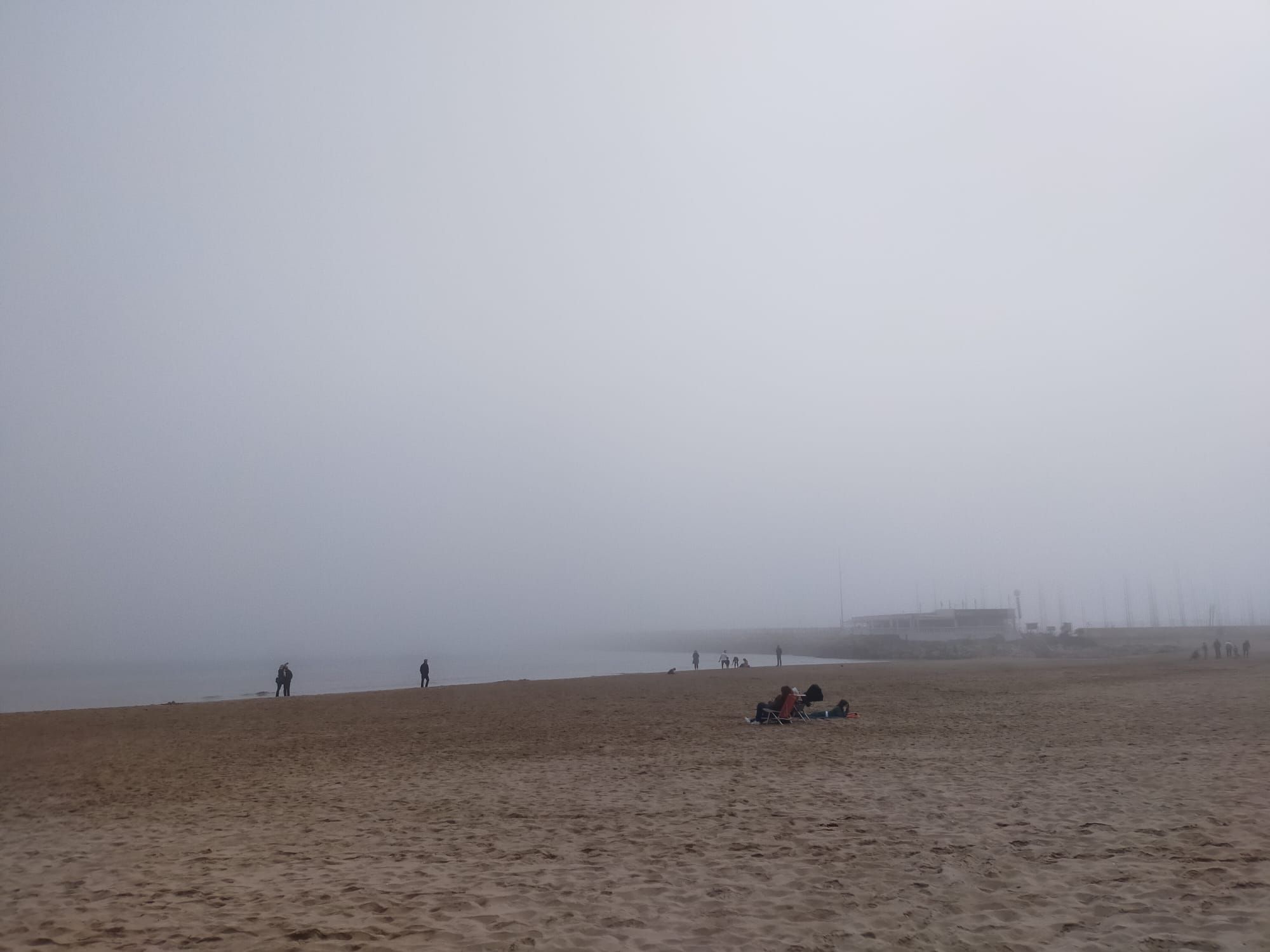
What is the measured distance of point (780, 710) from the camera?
1947cm

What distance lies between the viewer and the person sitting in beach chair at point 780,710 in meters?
19.3

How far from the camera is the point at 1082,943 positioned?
564 centimetres

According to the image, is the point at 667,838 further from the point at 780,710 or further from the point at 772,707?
the point at 772,707

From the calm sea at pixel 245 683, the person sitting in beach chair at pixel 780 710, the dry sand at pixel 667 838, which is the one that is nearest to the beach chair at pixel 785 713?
the person sitting in beach chair at pixel 780 710

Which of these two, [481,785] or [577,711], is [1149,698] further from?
[481,785]

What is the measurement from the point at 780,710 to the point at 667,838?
36.6 feet

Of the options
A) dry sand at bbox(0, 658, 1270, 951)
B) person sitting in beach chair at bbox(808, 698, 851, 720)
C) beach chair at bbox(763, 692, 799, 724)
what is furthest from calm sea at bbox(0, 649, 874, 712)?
dry sand at bbox(0, 658, 1270, 951)

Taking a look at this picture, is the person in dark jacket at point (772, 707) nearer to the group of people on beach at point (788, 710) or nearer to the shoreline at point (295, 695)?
the group of people on beach at point (788, 710)

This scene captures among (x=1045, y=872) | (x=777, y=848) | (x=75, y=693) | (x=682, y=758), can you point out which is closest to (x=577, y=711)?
(x=682, y=758)

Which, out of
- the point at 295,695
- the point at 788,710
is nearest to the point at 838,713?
the point at 788,710

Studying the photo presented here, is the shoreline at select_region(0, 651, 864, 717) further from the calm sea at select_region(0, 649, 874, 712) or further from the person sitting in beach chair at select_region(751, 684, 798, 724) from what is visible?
the person sitting in beach chair at select_region(751, 684, 798, 724)

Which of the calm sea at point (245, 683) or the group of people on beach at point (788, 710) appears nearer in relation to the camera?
the group of people on beach at point (788, 710)

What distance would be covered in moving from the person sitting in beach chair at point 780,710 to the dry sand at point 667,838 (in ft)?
2.32

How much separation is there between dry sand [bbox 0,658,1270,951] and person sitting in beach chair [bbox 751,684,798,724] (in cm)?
71
